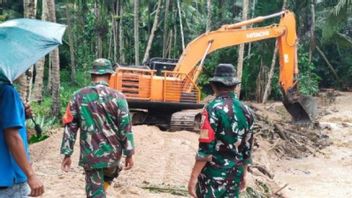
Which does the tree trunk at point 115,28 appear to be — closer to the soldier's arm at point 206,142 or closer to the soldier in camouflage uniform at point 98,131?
the soldier in camouflage uniform at point 98,131

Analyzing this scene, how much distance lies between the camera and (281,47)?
1581 centimetres

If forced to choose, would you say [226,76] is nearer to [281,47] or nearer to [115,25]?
[281,47]

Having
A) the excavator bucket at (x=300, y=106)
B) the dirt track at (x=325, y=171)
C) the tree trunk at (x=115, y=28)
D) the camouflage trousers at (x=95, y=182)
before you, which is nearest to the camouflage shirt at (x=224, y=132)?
the camouflage trousers at (x=95, y=182)

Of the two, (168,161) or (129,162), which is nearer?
(129,162)

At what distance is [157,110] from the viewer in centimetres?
1451

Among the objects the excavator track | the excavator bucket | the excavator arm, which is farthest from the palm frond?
the excavator track

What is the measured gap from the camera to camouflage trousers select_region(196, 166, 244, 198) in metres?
4.40

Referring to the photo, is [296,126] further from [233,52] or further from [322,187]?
[233,52]

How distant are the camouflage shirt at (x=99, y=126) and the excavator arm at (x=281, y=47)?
950 centimetres

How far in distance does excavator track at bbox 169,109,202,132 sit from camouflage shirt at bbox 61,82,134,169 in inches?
326

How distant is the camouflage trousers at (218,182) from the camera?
4.40m

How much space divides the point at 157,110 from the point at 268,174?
4279mm

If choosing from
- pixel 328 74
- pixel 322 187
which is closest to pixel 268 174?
pixel 322 187

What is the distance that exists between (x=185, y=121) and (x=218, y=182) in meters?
8.86
